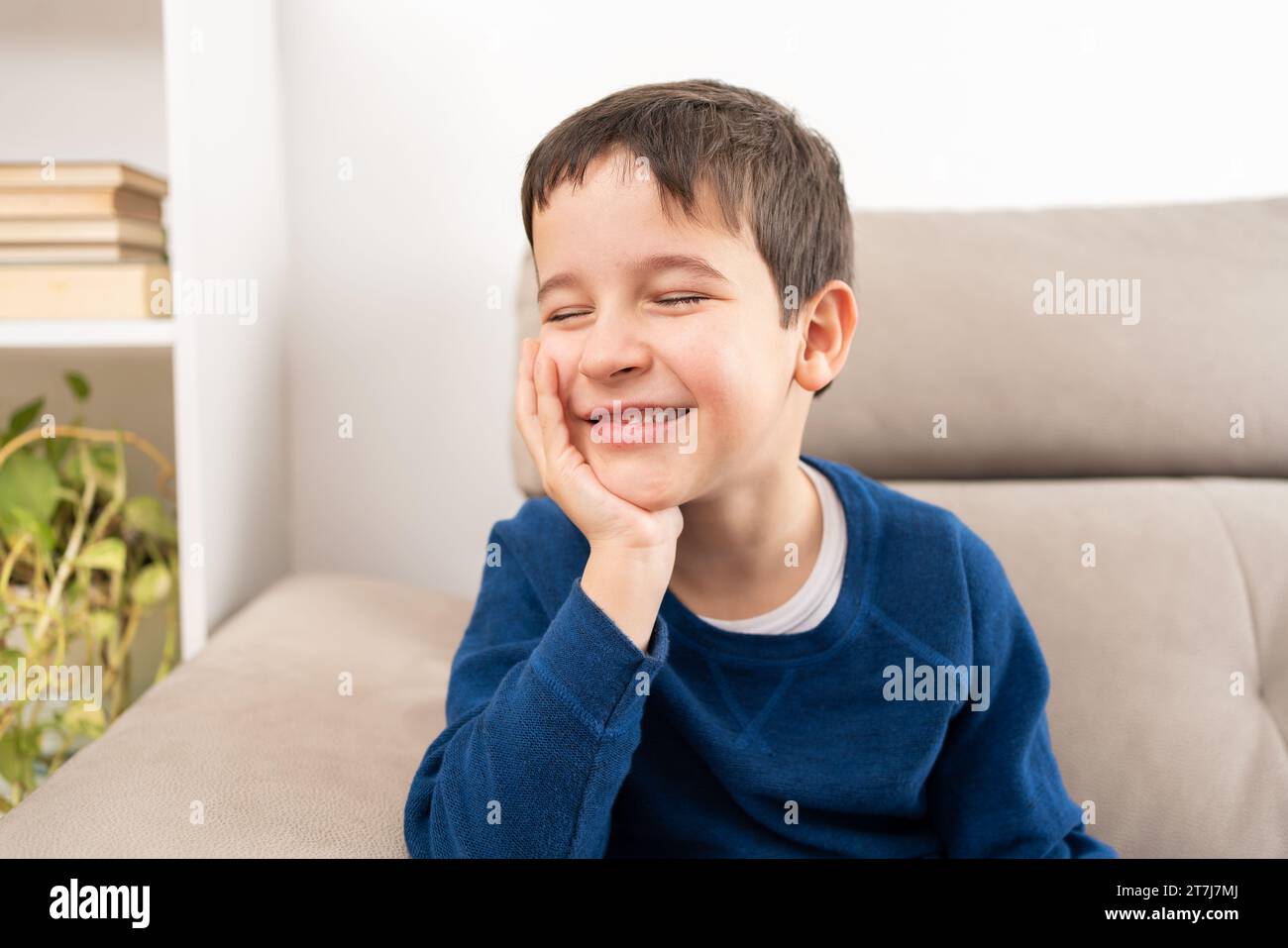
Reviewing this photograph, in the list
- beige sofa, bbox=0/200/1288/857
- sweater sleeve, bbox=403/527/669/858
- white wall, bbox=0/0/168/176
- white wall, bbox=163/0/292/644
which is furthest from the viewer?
white wall, bbox=0/0/168/176

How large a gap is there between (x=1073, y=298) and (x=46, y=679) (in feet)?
4.04

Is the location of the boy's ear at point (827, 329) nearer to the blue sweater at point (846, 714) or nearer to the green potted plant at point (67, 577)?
the blue sweater at point (846, 714)

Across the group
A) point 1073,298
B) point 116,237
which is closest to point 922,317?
point 1073,298

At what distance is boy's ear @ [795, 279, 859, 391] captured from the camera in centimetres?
83

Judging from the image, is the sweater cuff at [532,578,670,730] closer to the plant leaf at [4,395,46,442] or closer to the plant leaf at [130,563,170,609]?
the plant leaf at [130,563,170,609]

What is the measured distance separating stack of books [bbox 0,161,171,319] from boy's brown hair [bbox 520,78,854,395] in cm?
60

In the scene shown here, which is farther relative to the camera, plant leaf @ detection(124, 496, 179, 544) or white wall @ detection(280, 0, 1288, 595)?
white wall @ detection(280, 0, 1288, 595)

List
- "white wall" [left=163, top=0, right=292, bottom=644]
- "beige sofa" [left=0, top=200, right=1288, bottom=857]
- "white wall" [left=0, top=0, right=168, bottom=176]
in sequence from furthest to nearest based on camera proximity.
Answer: "white wall" [left=0, top=0, right=168, bottom=176] → "white wall" [left=163, top=0, right=292, bottom=644] → "beige sofa" [left=0, top=200, right=1288, bottom=857]

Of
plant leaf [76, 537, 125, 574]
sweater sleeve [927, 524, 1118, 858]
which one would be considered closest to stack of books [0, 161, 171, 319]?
plant leaf [76, 537, 125, 574]

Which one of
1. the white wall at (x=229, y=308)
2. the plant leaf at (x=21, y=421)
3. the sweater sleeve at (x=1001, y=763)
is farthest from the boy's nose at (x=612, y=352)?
the plant leaf at (x=21, y=421)

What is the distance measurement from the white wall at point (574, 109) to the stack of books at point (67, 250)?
12.7 inches

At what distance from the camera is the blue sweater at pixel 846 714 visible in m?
0.81

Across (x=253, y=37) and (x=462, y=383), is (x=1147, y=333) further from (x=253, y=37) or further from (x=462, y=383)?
(x=253, y=37)

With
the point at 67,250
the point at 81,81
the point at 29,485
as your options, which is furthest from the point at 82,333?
the point at 81,81
